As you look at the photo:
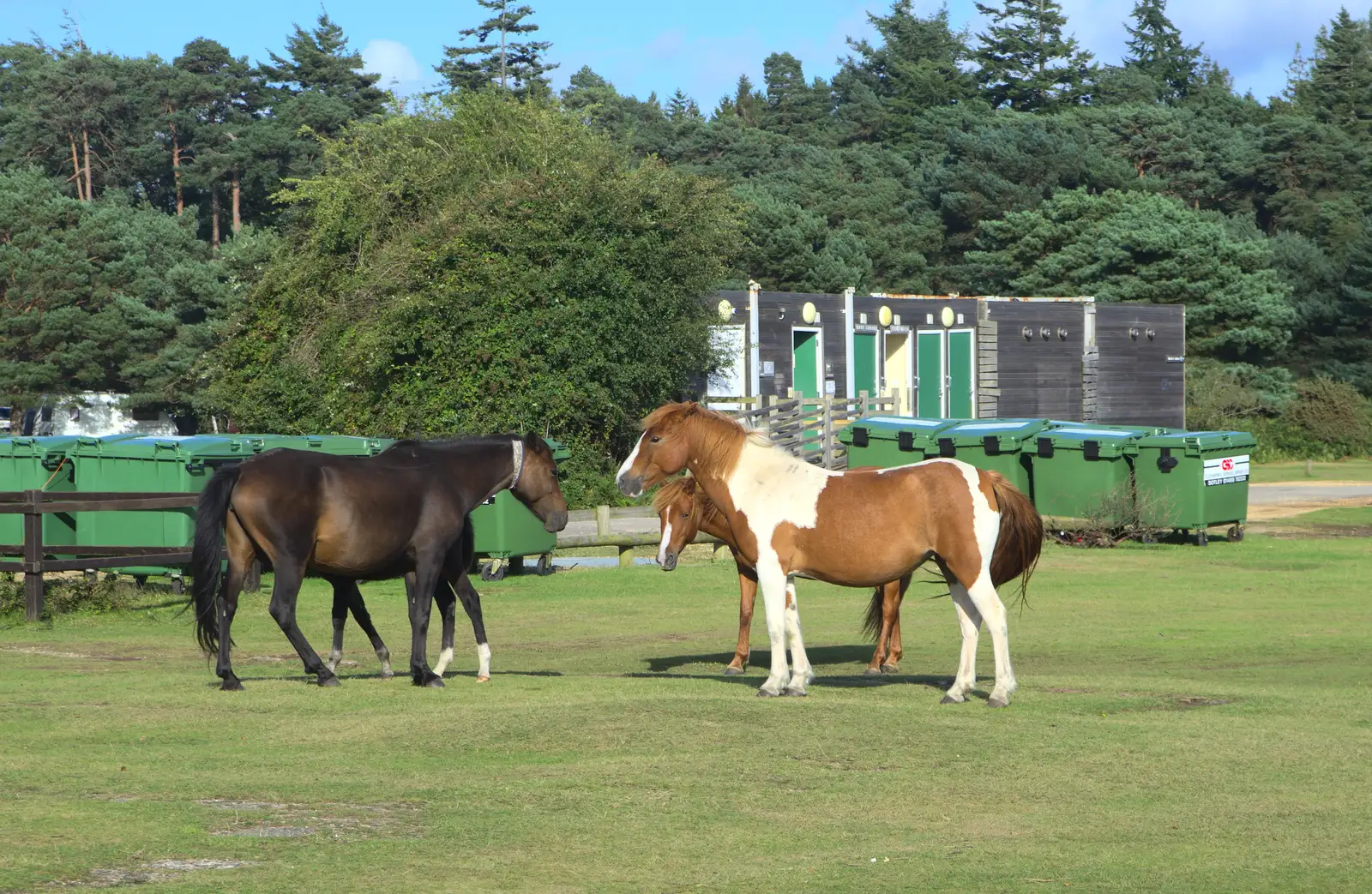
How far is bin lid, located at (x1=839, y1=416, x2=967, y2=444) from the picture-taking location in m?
28.2

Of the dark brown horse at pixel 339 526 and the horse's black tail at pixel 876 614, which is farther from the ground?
the dark brown horse at pixel 339 526

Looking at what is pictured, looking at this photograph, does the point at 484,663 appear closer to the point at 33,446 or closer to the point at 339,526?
the point at 339,526

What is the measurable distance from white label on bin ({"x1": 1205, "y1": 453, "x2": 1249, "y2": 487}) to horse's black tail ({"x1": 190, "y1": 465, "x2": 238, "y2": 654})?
59.0 feet

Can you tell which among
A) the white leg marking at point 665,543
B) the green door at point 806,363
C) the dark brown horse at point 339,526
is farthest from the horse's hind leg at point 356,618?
the green door at point 806,363

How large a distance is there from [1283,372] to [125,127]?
59.9 metres

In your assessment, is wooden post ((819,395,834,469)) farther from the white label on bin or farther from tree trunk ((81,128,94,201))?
tree trunk ((81,128,94,201))

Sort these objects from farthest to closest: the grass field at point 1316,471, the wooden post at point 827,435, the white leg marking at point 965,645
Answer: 1. the grass field at point 1316,471
2. the wooden post at point 827,435
3. the white leg marking at point 965,645

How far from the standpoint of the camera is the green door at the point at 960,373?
46.3 m

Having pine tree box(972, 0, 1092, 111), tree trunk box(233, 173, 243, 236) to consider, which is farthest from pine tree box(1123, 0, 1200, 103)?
tree trunk box(233, 173, 243, 236)

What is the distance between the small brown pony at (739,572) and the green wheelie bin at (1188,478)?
12521mm

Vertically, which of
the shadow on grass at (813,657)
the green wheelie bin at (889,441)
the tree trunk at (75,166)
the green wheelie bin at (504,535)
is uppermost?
the tree trunk at (75,166)

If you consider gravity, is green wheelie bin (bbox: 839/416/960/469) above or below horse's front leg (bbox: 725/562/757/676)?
above

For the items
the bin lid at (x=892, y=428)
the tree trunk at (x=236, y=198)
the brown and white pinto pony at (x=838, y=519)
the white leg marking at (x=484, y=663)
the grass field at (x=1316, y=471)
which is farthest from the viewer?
the tree trunk at (x=236, y=198)

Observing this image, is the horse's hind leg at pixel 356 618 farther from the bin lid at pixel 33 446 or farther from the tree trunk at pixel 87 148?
the tree trunk at pixel 87 148
